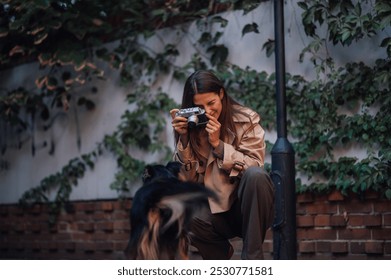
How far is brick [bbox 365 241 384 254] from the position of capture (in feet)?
15.1

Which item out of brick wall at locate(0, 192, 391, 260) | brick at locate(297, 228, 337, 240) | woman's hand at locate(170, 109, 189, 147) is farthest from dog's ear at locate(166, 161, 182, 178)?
brick at locate(297, 228, 337, 240)

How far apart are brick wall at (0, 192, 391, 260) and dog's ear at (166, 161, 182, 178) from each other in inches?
51.6

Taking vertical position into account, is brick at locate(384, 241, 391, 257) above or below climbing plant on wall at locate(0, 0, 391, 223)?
below

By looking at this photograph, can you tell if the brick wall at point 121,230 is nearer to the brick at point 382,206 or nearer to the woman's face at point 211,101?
the brick at point 382,206

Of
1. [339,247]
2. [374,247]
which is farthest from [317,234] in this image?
[374,247]

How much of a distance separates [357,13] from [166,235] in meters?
2.56

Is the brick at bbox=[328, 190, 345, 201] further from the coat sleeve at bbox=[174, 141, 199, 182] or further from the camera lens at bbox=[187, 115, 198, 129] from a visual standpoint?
the camera lens at bbox=[187, 115, 198, 129]

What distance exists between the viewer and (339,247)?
4.78 m

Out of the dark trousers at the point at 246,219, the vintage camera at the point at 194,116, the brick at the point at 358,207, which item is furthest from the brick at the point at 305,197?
the vintage camera at the point at 194,116

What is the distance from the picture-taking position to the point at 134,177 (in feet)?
19.2

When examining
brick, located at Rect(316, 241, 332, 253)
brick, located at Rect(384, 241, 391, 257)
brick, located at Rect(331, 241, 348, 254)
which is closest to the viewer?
brick, located at Rect(384, 241, 391, 257)

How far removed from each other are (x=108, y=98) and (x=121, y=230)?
1147mm
